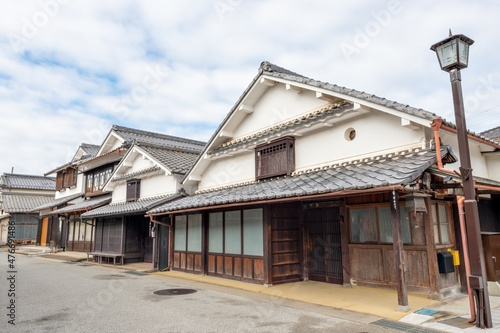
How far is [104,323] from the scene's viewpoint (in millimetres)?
6855

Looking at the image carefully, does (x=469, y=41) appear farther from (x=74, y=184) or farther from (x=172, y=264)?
(x=74, y=184)

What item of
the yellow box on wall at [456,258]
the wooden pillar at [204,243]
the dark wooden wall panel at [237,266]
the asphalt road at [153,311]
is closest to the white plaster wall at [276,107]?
the wooden pillar at [204,243]

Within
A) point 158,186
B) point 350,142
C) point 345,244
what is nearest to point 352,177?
point 350,142

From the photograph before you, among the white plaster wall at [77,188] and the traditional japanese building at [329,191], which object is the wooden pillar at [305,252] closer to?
the traditional japanese building at [329,191]

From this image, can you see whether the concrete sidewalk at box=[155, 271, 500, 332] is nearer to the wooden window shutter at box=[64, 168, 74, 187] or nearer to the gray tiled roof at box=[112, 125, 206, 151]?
the gray tiled roof at box=[112, 125, 206, 151]

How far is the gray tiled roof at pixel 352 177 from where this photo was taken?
23.1 ft

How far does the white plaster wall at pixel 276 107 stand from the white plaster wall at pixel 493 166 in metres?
5.36

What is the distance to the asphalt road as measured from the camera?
6.53 m

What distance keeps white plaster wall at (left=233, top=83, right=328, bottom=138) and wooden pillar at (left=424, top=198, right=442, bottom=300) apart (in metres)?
4.59

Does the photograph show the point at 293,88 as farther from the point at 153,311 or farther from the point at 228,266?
the point at 153,311

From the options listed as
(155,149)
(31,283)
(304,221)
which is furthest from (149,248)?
(304,221)

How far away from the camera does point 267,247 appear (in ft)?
35.2

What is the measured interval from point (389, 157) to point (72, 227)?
2562 cm

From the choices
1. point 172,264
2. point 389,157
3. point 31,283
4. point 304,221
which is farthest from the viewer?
point 172,264
